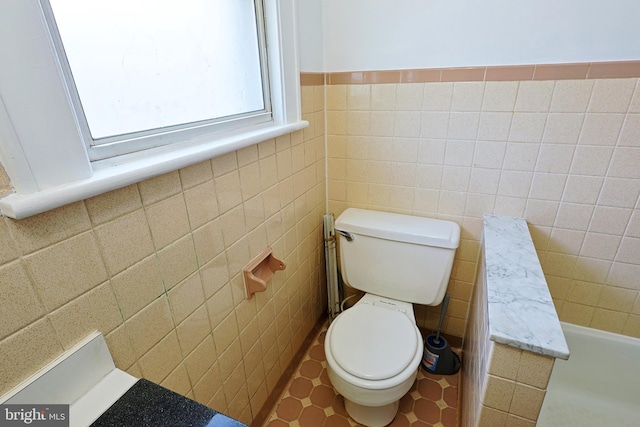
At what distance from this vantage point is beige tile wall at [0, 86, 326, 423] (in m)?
0.58

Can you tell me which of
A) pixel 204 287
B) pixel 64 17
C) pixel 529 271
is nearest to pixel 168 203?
pixel 204 287

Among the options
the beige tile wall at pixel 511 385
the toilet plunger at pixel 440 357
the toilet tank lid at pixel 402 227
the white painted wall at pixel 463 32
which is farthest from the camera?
the toilet plunger at pixel 440 357

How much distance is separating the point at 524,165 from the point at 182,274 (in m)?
1.33

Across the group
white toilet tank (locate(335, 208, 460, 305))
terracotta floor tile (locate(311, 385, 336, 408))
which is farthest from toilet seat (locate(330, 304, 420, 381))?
terracotta floor tile (locate(311, 385, 336, 408))

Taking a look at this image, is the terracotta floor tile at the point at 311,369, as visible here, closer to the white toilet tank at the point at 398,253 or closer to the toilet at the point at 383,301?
the toilet at the point at 383,301

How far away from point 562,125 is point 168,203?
1.39m

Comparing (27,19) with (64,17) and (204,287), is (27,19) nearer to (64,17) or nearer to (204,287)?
(64,17)

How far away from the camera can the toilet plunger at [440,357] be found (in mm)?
1600

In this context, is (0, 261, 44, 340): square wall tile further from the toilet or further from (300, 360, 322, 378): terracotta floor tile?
(300, 360, 322, 378): terracotta floor tile

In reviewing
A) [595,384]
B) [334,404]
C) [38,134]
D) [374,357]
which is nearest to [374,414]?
[334,404]

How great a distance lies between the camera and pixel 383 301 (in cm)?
155

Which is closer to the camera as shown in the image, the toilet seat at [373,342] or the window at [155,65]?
the window at [155,65]

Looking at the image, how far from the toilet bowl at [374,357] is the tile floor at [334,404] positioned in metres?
0.09

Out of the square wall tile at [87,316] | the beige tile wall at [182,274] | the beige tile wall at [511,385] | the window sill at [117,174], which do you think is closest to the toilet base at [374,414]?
the beige tile wall at [182,274]
